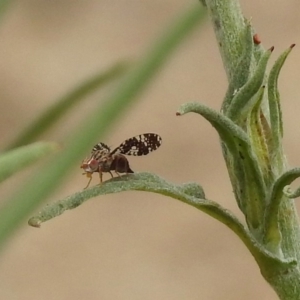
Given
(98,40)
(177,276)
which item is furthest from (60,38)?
(177,276)

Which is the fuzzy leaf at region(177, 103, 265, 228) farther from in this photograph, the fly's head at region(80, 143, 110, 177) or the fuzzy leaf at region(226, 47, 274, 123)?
the fly's head at region(80, 143, 110, 177)

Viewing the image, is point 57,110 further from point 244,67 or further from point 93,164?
point 244,67

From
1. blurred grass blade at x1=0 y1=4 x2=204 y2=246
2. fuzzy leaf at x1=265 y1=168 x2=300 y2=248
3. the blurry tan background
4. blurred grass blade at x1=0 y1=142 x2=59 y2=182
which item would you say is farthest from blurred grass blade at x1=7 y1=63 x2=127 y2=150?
the blurry tan background

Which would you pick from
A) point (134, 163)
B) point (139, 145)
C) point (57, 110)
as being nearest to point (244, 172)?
point (139, 145)

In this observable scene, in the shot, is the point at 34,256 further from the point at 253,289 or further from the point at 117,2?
the point at 117,2

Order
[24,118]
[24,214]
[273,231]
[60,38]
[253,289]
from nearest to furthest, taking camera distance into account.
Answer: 1. [273,231]
2. [24,214]
3. [253,289]
4. [24,118]
5. [60,38]

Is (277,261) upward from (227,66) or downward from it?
downward
